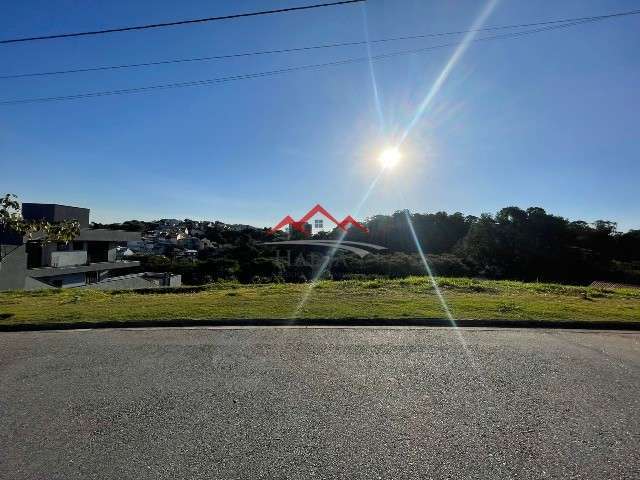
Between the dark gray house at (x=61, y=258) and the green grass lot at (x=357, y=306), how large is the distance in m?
12.3

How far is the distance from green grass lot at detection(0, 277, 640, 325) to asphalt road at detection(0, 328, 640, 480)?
1.51 meters

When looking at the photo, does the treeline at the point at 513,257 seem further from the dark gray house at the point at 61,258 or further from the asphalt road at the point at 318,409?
the asphalt road at the point at 318,409

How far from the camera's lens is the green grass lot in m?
7.48

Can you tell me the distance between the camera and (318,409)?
363cm

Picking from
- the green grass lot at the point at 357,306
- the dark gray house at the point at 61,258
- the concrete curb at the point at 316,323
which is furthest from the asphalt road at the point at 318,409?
the dark gray house at the point at 61,258

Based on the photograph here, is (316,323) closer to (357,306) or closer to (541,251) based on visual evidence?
(357,306)

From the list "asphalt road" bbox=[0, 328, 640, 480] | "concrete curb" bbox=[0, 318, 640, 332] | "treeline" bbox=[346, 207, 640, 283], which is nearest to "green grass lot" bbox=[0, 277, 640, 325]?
"concrete curb" bbox=[0, 318, 640, 332]

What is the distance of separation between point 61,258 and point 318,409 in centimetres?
2707

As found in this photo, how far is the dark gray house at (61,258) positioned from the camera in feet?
65.3

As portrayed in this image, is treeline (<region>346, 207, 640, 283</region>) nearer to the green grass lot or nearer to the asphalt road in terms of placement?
the green grass lot

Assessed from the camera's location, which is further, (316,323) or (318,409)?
(316,323)

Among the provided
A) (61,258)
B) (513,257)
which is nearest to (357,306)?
(61,258)

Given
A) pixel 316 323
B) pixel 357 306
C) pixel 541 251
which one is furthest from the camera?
pixel 541 251

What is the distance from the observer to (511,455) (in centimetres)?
289
